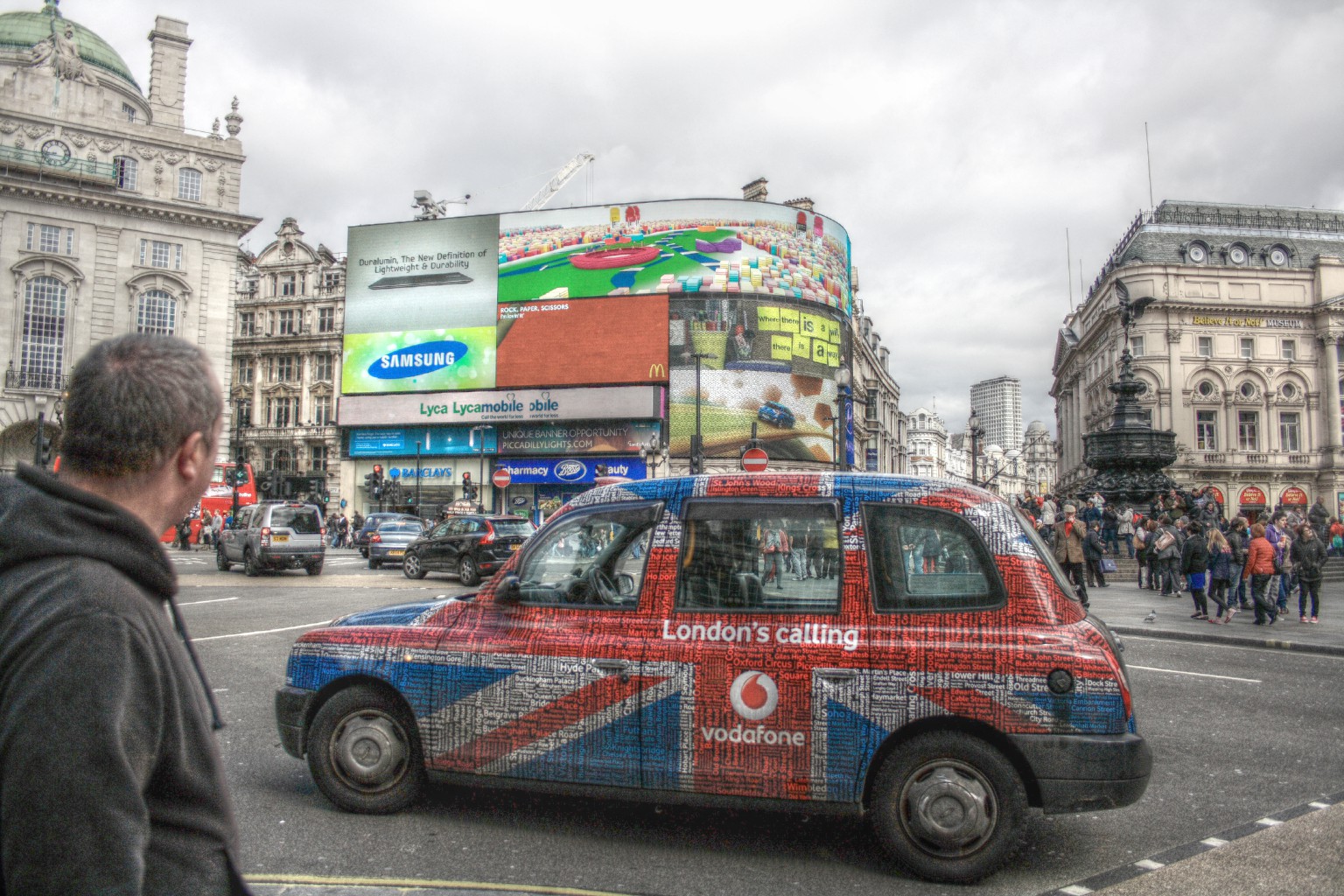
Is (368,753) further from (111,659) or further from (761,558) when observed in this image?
(111,659)

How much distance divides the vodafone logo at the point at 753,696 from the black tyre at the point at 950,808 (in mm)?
591

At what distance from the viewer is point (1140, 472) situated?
2681cm

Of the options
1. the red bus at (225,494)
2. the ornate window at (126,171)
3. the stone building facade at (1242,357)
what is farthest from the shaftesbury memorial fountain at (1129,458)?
the ornate window at (126,171)

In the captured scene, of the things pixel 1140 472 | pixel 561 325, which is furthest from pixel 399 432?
pixel 1140 472

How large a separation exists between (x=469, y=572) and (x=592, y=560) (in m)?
16.0

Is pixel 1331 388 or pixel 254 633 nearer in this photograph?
pixel 254 633

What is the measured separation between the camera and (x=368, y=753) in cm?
496

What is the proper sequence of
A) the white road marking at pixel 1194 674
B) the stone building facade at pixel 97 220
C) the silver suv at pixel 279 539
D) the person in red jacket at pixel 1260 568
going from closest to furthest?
the white road marking at pixel 1194 674
the person in red jacket at pixel 1260 568
the silver suv at pixel 279 539
the stone building facade at pixel 97 220

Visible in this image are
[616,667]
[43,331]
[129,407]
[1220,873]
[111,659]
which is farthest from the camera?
[43,331]

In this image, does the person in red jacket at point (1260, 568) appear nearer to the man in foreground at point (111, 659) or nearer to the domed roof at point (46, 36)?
the man in foreground at point (111, 659)

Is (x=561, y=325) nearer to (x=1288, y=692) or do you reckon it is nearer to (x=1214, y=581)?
(x=1214, y=581)

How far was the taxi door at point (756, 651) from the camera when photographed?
14.3ft

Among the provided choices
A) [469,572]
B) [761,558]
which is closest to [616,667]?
[761,558]

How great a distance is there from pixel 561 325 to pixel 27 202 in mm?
27268
